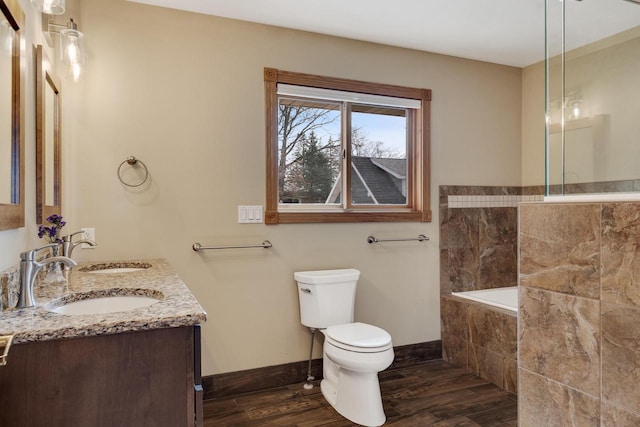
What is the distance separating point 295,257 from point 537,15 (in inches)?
85.9

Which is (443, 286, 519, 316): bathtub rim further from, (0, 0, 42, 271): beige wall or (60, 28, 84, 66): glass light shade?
(60, 28, 84, 66): glass light shade

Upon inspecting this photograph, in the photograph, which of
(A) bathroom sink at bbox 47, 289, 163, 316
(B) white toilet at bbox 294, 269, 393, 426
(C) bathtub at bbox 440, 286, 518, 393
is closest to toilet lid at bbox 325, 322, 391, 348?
(B) white toilet at bbox 294, 269, 393, 426

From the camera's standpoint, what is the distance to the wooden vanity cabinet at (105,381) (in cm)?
95

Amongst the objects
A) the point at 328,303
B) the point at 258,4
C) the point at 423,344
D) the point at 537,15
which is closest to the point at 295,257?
the point at 328,303

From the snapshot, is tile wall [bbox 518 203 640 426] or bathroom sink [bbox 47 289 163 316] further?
bathroom sink [bbox 47 289 163 316]

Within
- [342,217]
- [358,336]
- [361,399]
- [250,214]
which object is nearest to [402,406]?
[361,399]

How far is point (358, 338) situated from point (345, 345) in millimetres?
88

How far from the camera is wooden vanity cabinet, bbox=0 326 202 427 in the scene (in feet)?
3.11

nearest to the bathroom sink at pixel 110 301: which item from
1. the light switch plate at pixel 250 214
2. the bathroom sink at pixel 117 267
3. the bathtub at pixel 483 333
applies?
the bathroom sink at pixel 117 267

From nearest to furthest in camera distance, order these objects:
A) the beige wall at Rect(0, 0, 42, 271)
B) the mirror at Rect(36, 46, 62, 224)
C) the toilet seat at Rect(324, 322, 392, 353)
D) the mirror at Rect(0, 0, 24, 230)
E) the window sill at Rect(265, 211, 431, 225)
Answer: the mirror at Rect(0, 0, 24, 230), the beige wall at Rect(0, 0, 42, 271), the mirror at Rect(36, 46, 62, 224), the toilet seat at Rect(324, 322, 392, 353), the window sill at Rect(265, 211, 431, 225)

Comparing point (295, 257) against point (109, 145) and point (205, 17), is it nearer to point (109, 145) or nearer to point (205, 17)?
point (109, 145)

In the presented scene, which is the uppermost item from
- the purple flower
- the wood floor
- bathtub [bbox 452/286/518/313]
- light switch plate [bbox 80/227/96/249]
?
the purple flower

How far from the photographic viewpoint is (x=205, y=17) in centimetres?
262

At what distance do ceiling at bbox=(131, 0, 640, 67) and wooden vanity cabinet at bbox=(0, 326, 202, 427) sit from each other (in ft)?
6.80
